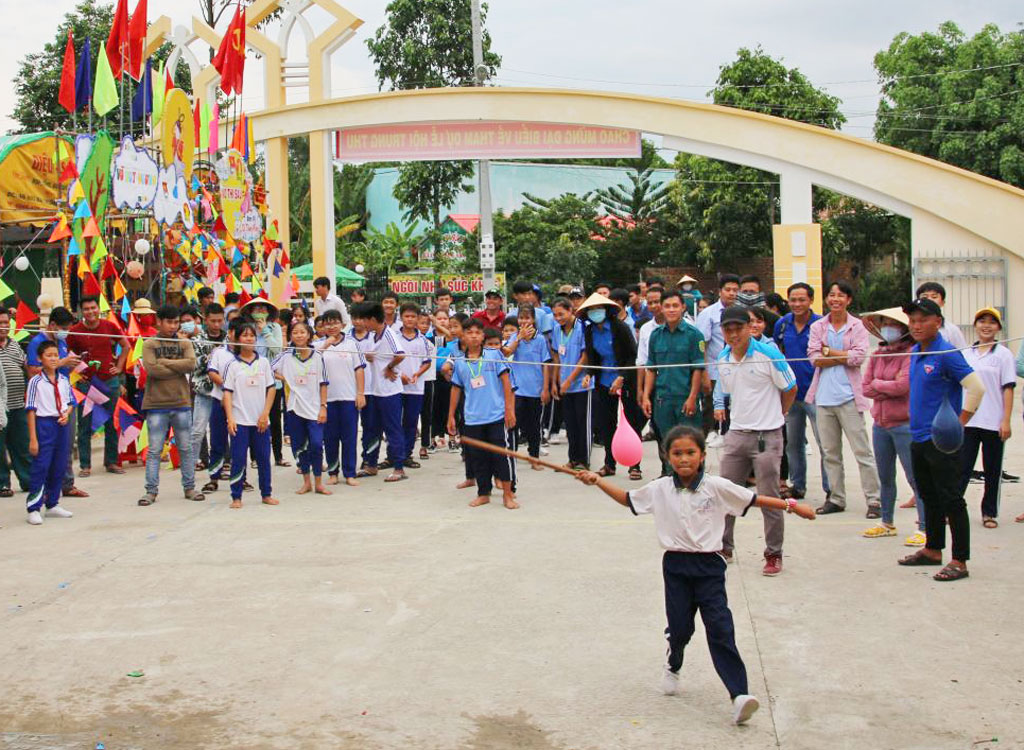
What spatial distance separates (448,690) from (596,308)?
5878 mm

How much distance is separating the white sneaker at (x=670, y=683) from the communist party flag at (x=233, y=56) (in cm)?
1202

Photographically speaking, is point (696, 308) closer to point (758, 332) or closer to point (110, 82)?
point (758, 332)

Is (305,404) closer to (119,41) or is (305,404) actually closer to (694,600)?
(119,41)

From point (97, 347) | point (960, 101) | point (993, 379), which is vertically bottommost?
point (993, 379)

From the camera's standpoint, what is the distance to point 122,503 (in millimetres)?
9039

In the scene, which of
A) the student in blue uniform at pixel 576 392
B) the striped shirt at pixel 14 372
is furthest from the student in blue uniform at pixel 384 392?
the striped shirt at pixel 14 372

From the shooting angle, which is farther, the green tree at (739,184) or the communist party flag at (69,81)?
the green tree at (739,184)

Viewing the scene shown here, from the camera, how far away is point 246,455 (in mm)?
8898

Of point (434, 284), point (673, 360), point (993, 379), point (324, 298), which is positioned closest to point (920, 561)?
point (993, 379)

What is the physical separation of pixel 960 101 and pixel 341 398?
25249 mm

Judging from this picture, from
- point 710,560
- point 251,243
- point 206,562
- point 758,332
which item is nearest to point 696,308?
point 758,332

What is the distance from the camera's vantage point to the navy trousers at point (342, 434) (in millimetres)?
9891

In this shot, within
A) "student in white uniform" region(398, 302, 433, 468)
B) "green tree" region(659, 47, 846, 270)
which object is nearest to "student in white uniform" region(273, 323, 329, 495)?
"student in white uniform" region(398, 302, 433, 468)

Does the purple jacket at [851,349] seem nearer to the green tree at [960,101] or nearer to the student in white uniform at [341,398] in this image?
the student in white uniform at [341,398]
